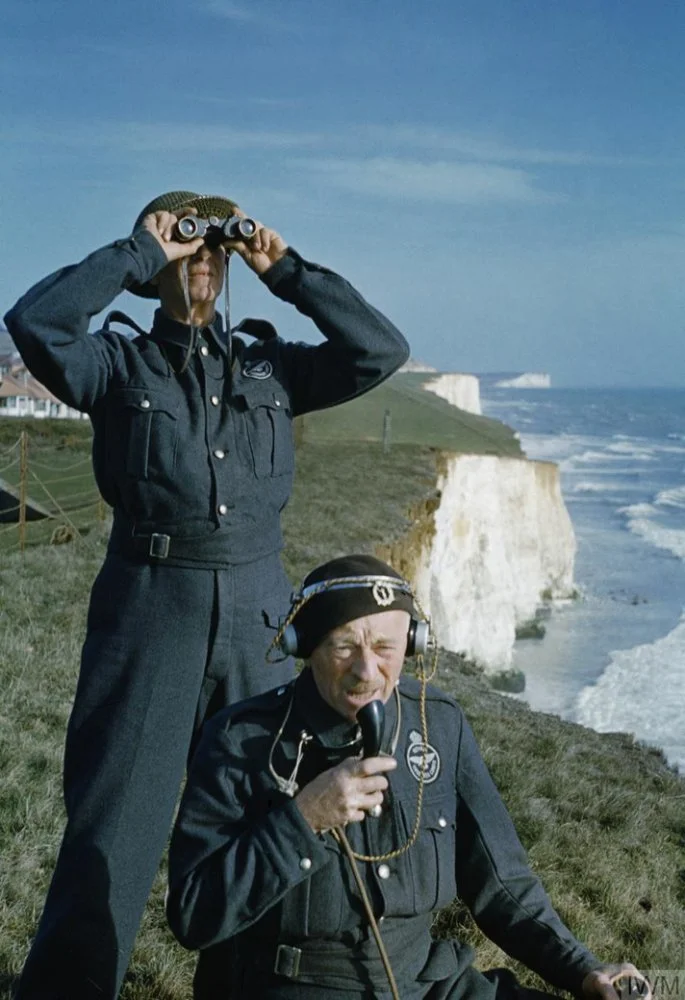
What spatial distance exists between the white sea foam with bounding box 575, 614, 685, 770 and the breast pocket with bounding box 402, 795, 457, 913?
42.4ft

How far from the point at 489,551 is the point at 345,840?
98.0 feet

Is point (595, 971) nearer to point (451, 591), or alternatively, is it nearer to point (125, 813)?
point (125, 813)

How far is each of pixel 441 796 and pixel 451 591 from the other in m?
26.7

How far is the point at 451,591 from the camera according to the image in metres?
29.2

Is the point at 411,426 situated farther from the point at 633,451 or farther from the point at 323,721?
the point at 633,451

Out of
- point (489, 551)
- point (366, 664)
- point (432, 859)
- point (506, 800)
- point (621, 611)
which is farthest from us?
point (621, 611)

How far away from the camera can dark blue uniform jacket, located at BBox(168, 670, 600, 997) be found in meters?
2.45

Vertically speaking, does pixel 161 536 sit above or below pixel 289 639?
above

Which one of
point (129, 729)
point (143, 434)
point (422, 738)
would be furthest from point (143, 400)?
point (422, 738)

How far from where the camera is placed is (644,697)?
22562 mm

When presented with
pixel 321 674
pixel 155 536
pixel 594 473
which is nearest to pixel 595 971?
pixel 321 674

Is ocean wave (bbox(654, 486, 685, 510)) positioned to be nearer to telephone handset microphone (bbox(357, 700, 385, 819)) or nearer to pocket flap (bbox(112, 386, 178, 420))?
pocket flap (bbox(112, 386, 178, 420))

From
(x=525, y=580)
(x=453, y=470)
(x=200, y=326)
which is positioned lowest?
(x=525, y=580)

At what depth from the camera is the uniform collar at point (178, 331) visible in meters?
3.35
